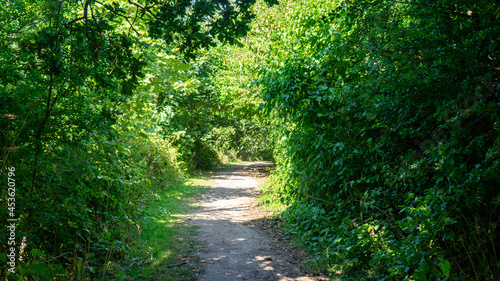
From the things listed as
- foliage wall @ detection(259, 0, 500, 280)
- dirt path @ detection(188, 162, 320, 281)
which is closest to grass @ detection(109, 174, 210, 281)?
dirt path @ detection(188, 162, 320, 281)

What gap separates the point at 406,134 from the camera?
4.29 metres

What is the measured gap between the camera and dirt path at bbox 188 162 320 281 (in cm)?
493

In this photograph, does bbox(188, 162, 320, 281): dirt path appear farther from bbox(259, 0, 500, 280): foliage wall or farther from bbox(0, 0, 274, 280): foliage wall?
bbox(0, 0, 274, 280): foliage wall

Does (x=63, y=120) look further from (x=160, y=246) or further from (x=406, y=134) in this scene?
(x=406, y=134)

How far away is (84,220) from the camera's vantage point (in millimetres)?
4789

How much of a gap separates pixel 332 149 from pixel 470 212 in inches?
112

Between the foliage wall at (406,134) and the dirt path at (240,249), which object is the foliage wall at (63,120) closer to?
the dirt path at (240,249)

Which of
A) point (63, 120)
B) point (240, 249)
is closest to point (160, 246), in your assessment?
point (240, 249)

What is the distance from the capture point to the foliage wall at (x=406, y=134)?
3.26 metres

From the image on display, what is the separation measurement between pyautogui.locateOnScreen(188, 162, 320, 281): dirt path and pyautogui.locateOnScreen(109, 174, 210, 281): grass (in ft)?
0.98

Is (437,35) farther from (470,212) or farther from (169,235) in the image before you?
(169,235)

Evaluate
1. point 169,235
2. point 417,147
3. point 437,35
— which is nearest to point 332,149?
point 417,147

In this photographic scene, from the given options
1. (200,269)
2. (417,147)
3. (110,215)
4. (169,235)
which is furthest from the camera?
(169,235)

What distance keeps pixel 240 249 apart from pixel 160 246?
1523 millimetres
